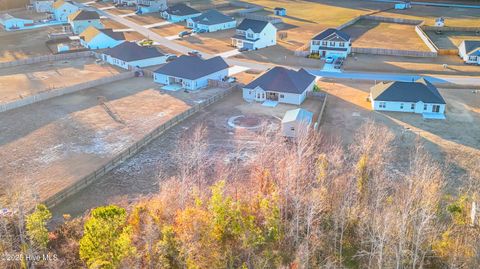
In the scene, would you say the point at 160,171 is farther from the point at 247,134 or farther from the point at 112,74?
the point at 112,74

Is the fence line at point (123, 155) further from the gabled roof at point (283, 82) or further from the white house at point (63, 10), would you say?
the white house at point (63, 10)

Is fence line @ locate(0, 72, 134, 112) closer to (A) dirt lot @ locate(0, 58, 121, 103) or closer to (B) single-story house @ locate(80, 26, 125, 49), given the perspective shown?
(A) dirt lot @ locate(0, 58, 121, 103)

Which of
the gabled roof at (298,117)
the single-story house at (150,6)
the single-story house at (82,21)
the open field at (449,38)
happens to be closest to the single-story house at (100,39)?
the single-story house at (82,21)

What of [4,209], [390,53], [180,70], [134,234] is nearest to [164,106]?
[180,70]

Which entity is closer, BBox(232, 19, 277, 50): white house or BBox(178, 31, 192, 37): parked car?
BBox(232, 19, 277, 50): white house

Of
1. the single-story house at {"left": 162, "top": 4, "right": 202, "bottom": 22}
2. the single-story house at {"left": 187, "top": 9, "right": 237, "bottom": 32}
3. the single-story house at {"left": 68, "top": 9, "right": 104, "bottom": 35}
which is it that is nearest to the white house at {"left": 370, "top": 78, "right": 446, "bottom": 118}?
the single-story house at {"left": 187, "top": 9, "right": 237, "bottom": 32}
